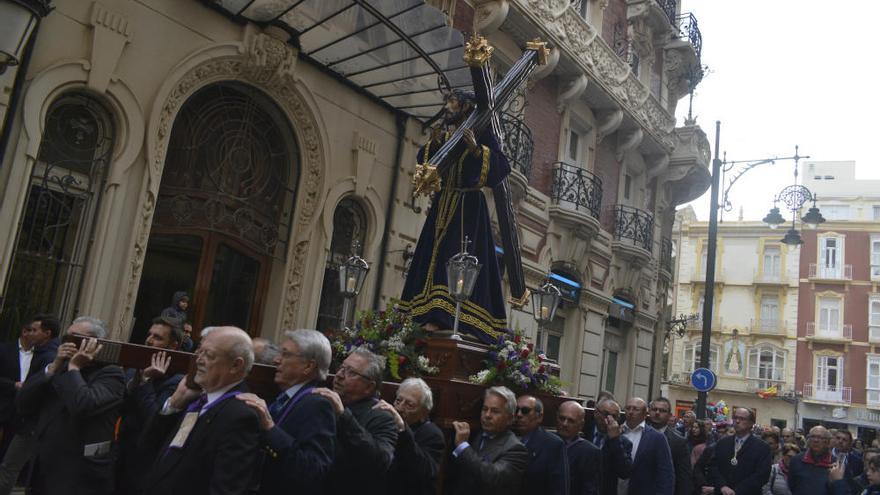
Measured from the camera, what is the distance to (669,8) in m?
21.0

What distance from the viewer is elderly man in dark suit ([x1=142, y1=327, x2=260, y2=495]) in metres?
3.14

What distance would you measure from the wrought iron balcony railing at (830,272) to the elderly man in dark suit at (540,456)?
44146mm

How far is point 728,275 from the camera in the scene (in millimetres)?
46031

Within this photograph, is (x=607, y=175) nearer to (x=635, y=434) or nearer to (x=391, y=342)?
(x=635, y=434)

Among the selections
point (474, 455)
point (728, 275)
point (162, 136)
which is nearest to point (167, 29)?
point (162, 136)

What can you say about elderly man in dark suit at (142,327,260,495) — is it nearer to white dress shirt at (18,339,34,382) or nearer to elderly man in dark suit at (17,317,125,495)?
elderly man in dark suit at (17,317,125,495)

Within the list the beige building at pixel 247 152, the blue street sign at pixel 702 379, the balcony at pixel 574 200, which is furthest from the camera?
the balcony at pixel 574 200

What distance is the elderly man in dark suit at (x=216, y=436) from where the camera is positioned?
3.14 meters

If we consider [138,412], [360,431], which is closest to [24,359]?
[138,412]

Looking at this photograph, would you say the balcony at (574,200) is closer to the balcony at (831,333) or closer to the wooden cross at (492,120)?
the wooden cross at (492,120)

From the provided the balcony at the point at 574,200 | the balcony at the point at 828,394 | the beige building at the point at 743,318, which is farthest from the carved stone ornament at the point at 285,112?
the balcony at the point at 828,394

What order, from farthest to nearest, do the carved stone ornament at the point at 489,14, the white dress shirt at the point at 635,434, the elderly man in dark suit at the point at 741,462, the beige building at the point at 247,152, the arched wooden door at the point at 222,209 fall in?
the carved stone ornament at the point at 489,14 < the arched wooden door at the point at 222,209 < the elderly man in dark suit at the point at 741,462 < the beige building at the point at 247,152 < the white dress shirt at the point at 635,434

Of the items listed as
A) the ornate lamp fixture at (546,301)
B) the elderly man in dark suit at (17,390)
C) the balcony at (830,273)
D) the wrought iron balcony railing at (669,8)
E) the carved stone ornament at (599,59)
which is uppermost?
the wrought iron balcony railing at (669,8)

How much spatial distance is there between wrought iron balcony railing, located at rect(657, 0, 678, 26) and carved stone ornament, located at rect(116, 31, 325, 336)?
1305 centimetres
